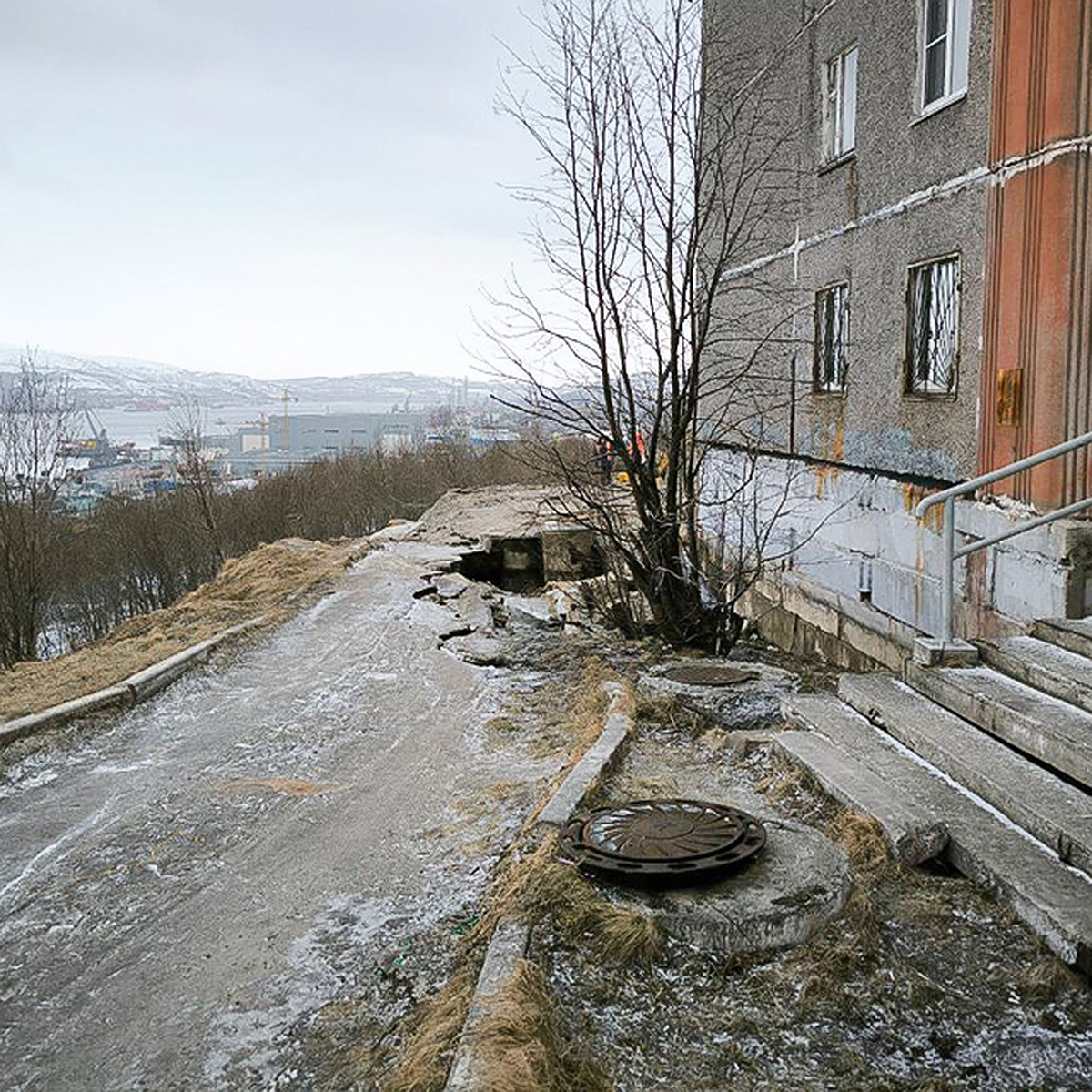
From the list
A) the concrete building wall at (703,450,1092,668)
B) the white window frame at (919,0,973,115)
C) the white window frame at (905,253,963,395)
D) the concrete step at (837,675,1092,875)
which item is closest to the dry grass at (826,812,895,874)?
the concrete step at (837,675,1092,875)

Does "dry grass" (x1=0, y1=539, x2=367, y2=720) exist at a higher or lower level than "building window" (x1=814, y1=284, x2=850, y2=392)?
lower

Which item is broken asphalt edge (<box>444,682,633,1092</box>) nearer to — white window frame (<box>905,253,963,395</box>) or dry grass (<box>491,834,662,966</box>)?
dry grass (<box>491,834,662,966</box>)

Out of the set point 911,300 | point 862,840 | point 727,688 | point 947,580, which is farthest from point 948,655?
point 911,300

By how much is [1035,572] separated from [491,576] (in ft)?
42.2

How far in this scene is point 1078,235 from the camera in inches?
281

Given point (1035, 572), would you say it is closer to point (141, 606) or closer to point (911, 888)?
point (911, 888)

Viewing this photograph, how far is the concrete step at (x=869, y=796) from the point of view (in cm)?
477

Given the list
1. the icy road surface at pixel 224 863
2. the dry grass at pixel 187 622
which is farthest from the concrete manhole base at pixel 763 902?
the dry grass at pixel 187 622

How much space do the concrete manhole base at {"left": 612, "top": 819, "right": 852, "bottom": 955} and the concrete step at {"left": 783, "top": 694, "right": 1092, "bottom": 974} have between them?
559 mm

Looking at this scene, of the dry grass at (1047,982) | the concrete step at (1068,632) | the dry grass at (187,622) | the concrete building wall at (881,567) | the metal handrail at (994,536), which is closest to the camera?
the dry grass at (1047,982)

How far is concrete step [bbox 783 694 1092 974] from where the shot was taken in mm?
3986

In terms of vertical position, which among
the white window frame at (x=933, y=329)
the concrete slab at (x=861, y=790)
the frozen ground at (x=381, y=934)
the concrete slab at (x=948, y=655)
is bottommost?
the frozen ground at (x=381, y=934)

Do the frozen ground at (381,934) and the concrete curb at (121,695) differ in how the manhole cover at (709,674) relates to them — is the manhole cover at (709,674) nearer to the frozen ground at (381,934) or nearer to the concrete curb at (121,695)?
the frozen ground at (381,934)

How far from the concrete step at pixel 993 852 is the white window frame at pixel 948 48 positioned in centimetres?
551
